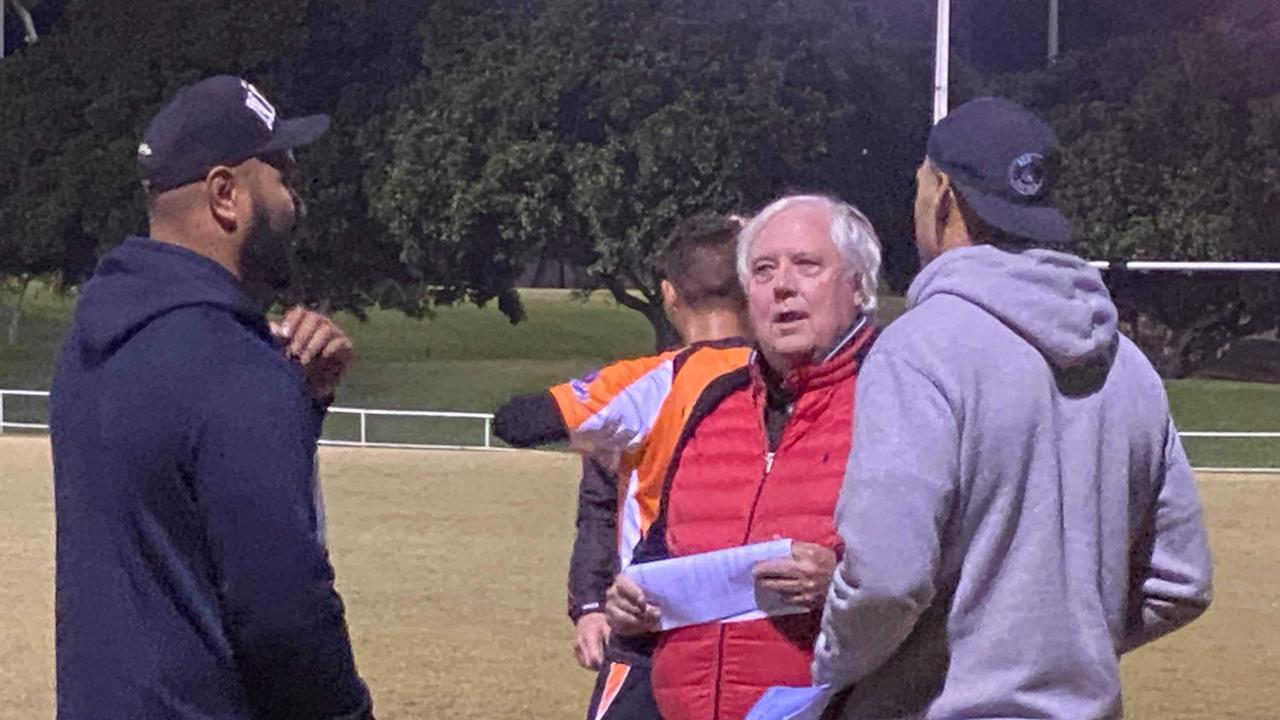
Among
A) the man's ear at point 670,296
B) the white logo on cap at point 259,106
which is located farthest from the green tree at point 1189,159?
the white logo on cap at point 259,106

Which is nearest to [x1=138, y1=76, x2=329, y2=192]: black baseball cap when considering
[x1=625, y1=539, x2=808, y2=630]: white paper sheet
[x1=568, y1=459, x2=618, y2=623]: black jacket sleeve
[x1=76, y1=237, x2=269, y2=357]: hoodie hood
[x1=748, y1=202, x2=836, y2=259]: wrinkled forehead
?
[x1=76, y1=237, x2=269, y2=357]: hoodie hood

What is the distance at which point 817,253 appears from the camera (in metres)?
3.24

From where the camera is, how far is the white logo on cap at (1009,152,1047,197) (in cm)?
273

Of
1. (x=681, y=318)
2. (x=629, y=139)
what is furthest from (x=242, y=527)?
(x=629, y=139)

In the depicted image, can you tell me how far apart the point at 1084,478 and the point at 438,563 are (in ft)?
35.2

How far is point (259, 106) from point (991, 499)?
1224mm

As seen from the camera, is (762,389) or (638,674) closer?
(762,389)

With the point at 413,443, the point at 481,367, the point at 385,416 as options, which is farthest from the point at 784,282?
the point at 481,367

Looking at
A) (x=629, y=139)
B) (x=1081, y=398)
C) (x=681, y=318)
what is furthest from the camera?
(x=629, y=139)

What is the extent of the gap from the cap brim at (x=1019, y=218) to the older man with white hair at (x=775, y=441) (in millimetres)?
520

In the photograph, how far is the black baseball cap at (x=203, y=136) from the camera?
2.74 metres

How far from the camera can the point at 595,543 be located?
3947mm

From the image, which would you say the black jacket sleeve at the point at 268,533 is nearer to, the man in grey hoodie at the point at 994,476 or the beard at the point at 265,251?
the beard at the point at 265,251

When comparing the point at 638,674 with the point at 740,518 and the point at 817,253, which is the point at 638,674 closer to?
the point at 740,518
